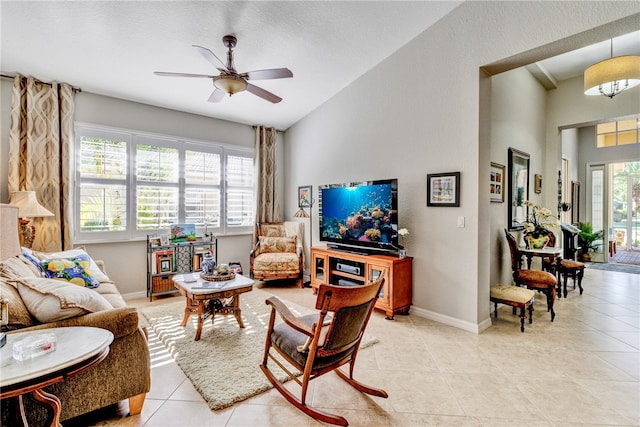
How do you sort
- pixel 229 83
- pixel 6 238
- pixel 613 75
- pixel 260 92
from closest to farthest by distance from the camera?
1. pixel 6 238
2. pixel 229 83
3. pixel 260 92
4. pixel 613 75

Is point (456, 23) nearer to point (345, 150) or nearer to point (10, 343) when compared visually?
point (345, 150)

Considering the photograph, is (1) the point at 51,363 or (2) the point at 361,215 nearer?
(1) the point at 51,363

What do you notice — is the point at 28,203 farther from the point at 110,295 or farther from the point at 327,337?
the point at 327,337

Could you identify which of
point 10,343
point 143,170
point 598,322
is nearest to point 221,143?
point 143,170

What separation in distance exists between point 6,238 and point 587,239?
9268mm

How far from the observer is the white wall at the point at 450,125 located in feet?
8.86

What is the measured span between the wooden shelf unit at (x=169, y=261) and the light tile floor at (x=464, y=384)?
1.62 metres

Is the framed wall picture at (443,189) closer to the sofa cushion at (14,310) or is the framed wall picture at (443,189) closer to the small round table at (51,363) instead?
the small round table at (51,363)

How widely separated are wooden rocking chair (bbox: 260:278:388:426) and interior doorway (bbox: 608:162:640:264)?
822 cm

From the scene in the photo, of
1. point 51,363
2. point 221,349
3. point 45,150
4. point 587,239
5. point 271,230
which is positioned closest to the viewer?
point 51,363

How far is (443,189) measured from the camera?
3.29 m

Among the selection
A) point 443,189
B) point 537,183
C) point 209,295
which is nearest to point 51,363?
point 209,295

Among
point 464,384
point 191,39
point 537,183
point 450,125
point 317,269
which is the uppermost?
point 191,39

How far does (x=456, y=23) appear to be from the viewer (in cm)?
315
